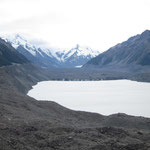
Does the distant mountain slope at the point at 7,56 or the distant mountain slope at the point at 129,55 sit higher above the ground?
the distant mountain slope at the point at 129,55

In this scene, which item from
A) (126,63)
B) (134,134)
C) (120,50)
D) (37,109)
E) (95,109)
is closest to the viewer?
(134,134)

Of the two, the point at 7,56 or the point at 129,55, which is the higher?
the point at 129,55

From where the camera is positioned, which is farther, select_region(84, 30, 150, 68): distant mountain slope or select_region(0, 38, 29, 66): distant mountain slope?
select_region(84, 30, 150, 68): distant mountain slope

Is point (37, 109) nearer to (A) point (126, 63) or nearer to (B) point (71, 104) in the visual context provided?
(B) point (71, 104)

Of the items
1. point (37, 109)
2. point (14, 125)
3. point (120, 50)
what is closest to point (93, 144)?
point (14, 125)

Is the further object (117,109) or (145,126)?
(117,109)

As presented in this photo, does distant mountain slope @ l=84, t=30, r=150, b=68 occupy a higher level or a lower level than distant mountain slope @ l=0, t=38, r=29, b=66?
higher

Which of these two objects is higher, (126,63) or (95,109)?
(126,63)

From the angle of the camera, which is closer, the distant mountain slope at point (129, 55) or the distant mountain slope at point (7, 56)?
the distant mountain slope at point (7, 56)
